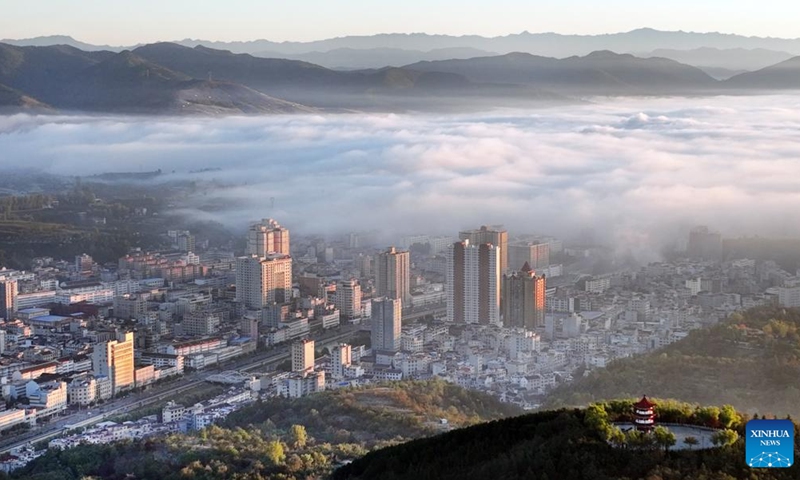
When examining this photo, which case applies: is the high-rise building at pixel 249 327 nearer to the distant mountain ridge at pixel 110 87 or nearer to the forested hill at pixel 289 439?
the forested hill at pixel 289 439

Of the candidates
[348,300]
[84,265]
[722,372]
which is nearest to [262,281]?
[348,300]

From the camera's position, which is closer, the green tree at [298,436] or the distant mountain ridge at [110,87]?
the green tree at [298,436]

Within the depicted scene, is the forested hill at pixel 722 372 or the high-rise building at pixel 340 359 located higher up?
the forested hill at pixel 722 372

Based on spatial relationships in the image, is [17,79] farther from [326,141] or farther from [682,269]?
[682,269]

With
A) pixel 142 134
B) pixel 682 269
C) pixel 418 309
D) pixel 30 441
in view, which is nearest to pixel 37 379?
pixel 30 441

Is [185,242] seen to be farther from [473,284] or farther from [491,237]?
[473,284]

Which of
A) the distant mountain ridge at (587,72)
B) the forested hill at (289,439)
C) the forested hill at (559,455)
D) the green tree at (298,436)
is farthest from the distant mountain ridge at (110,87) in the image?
the forested hill at (559,455)
